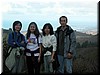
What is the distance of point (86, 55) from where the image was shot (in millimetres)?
7434

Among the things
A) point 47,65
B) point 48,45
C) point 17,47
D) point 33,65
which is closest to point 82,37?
point 48,45

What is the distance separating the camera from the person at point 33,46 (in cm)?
729

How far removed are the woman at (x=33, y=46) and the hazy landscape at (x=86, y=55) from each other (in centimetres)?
67

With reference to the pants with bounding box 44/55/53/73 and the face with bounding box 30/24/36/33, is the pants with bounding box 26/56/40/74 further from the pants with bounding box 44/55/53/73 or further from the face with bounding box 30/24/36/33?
the face with bounding box 30/24/36/33

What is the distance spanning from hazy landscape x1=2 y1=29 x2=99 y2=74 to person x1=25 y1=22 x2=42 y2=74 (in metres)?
0.66

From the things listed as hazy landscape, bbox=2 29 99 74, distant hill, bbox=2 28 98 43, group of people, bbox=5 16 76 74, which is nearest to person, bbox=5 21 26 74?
group of people, bbox=5 16 76 74

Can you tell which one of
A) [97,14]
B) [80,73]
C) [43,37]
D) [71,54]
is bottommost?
[80,73]

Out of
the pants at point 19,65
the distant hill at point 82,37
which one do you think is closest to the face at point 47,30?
the distant hill at point 82,37

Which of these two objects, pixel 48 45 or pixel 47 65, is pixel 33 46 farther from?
pixel 47 65

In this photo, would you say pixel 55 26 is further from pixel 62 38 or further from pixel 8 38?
pixel 8 38

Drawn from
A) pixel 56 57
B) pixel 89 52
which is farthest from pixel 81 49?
pixel 56 57

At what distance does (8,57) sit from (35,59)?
2.63ft

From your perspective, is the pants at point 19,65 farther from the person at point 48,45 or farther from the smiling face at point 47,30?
the smiling face at point 47,30

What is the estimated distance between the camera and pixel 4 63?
25.1 feet
